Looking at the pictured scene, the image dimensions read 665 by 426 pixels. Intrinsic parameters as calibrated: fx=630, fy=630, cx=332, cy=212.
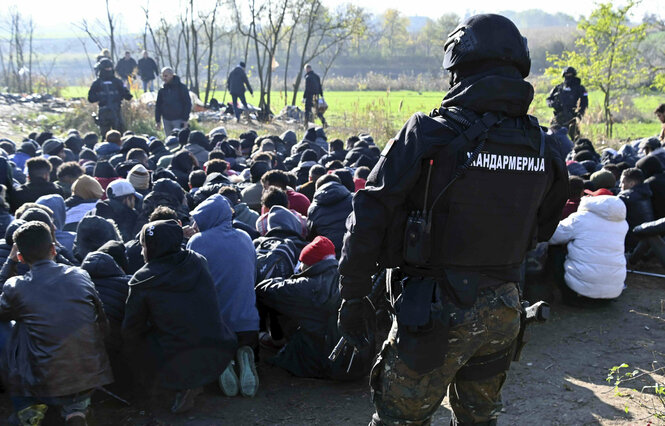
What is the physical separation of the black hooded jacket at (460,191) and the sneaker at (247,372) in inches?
71.8

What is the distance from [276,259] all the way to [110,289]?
1223 millimetres

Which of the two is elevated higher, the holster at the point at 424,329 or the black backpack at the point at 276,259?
the holster at the point at 424,329

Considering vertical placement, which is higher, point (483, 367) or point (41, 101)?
point (41, 101)

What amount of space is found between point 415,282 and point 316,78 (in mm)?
14493

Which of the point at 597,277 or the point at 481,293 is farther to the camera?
the point at 597,277

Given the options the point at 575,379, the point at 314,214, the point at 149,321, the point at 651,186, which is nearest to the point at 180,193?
the point at 314,214

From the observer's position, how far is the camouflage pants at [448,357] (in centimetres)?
240

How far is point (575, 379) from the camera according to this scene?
4246 millimetres

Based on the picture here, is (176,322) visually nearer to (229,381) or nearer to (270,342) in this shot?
(229,381)

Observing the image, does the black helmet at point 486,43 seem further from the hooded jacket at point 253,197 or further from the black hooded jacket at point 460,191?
the hooded jacket at point 253,197

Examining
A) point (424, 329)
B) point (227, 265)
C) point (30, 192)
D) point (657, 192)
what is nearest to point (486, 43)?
point (424, 329)

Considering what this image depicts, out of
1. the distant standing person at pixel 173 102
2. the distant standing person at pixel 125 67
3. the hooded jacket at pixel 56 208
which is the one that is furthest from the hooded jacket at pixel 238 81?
the hooded jacket at pixel 56 208

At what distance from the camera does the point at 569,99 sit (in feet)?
40.7

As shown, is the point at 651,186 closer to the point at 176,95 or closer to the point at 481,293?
the point at 481,293
